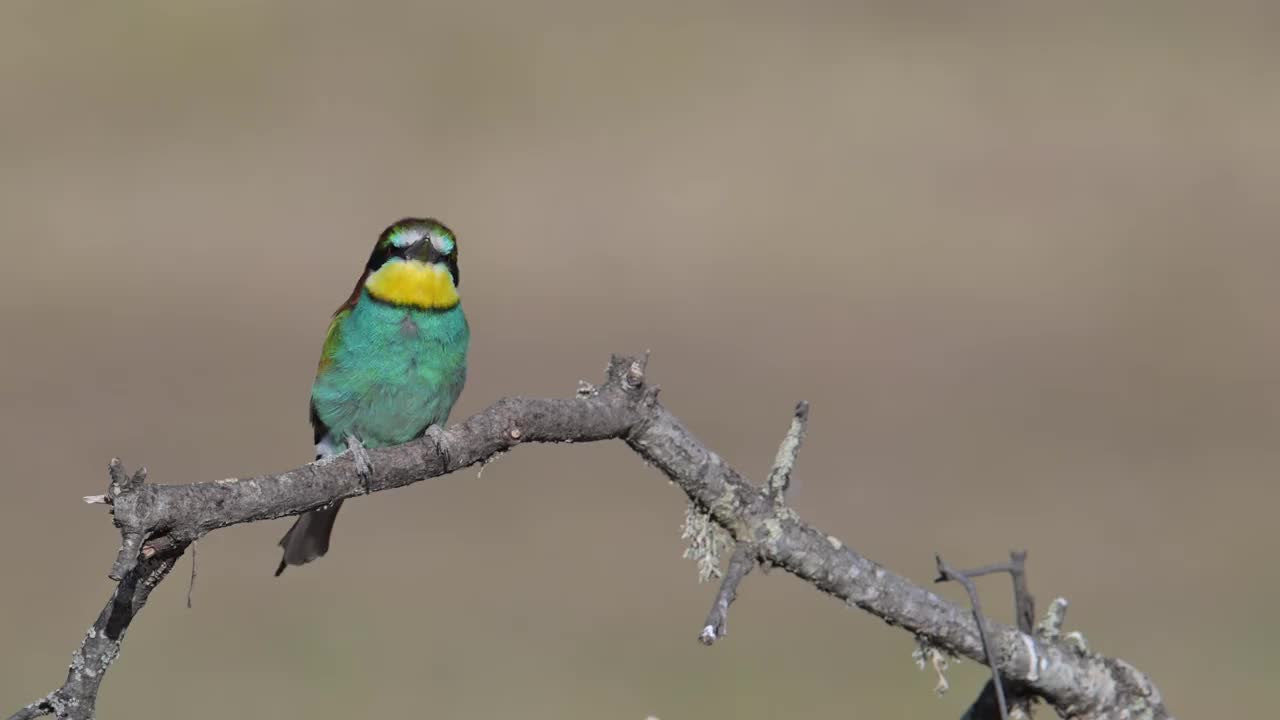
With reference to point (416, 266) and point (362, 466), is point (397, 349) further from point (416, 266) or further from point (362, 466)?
point (362, 466)

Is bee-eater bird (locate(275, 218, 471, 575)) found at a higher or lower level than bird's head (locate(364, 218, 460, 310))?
lower

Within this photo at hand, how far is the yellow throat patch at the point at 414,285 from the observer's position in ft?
13.6

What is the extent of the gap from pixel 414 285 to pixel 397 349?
0.49 ft

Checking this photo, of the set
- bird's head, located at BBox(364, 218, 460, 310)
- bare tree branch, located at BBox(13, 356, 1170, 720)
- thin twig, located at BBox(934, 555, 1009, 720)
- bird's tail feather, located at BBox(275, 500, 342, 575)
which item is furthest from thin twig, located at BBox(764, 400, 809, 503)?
bird's tail feather, located at BBox(275, 500, 342, 575)

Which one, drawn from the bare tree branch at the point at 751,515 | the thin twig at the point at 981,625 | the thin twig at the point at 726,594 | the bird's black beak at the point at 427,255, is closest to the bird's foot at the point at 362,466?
the bare tree branch at the point at 751,515

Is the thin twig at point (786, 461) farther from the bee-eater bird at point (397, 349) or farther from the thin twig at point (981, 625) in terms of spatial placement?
the bee-eater bird at point (397, 349)

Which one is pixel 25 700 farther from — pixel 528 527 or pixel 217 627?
pixel 528 527

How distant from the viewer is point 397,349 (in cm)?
421

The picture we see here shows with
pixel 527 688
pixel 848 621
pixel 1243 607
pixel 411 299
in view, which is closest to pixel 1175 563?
pixel 1243 607

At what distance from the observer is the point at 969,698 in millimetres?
9250

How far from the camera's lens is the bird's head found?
13.4 feet

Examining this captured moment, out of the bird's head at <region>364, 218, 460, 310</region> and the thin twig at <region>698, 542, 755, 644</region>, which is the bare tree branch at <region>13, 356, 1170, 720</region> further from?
the bird's head at <region>364, 218, 460, 310</region>

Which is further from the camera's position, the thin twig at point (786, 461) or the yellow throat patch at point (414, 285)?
the yellow throat patch at point (414, 285)

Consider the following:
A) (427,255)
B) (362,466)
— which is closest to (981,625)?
(362,466)
